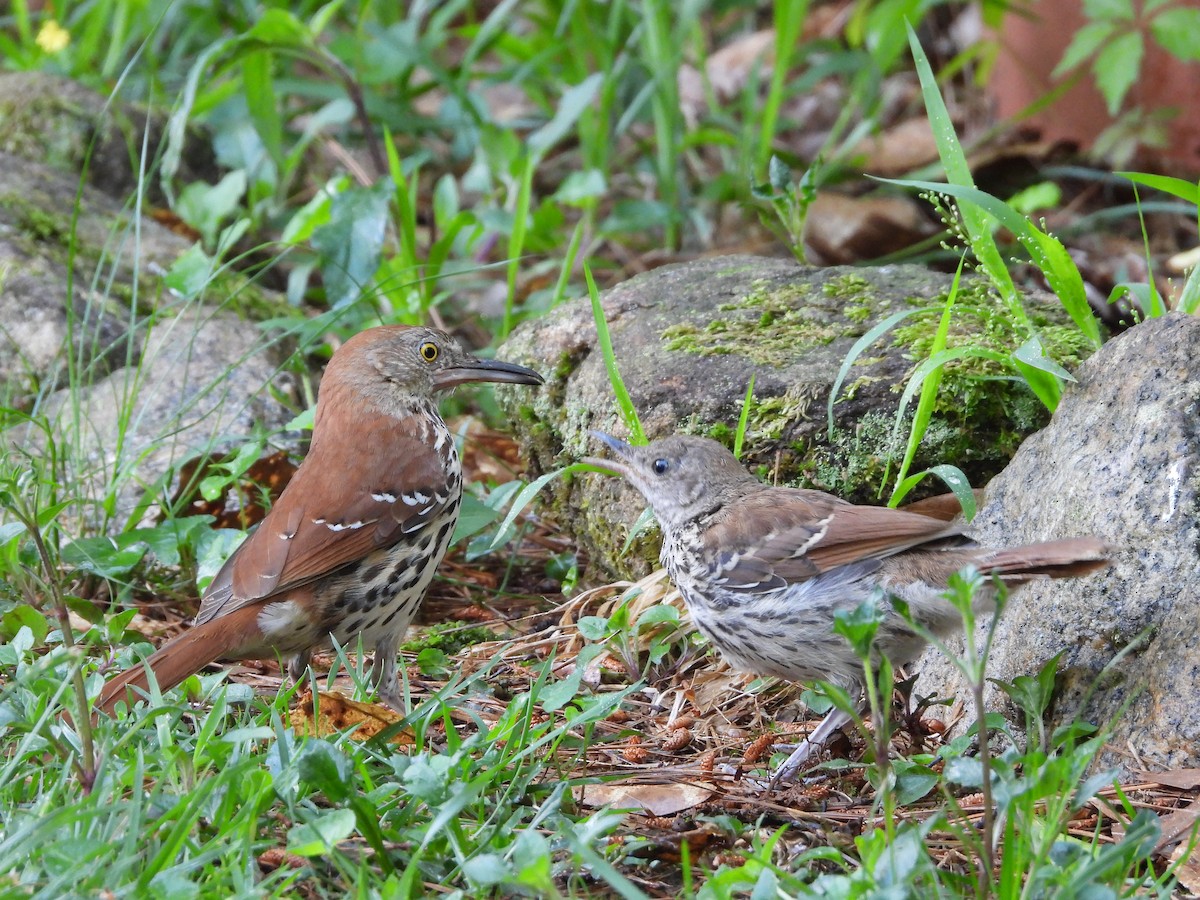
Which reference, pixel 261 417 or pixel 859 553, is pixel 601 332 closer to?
pixel 859 553

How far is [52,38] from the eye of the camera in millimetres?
7262

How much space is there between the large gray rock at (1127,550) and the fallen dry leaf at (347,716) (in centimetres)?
146

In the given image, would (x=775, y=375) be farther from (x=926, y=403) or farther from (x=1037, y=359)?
(x=1037, y=359)

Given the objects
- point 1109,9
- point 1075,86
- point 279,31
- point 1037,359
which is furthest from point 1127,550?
point 1075,86

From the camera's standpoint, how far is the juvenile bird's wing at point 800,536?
3383mm

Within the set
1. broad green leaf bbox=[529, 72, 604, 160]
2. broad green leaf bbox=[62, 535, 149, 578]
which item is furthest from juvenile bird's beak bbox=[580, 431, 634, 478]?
broad green leaf bbox=[529, 72, 604, 160]

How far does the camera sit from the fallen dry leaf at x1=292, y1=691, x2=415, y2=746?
3371 millimetres

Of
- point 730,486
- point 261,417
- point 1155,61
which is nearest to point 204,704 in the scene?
point 730,486

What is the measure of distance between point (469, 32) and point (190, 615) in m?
3.97

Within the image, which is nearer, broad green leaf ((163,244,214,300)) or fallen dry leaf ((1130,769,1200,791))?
fallen dry leaf ((1130,769,1200,791))

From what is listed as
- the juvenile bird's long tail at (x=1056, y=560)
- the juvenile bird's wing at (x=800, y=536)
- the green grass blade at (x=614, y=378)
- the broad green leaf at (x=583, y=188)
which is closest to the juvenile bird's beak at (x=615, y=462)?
the green grass blade at (x=614, y=378)

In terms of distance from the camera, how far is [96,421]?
17.1 ft

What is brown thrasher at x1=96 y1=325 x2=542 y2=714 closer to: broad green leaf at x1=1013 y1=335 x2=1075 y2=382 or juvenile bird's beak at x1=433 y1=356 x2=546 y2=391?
juvenile bird's beak at x1=433 y1=356 x2=546 y2=391

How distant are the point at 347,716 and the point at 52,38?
17.4 ft
